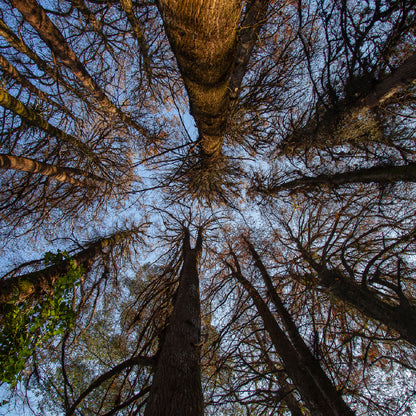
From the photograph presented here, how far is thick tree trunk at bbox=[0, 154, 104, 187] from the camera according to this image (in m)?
3.63

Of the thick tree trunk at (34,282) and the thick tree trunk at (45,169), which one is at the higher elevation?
the thick tree trunk at (45,169)

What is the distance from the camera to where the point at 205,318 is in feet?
20.0

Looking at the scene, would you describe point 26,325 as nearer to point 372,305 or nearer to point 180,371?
point 180,371

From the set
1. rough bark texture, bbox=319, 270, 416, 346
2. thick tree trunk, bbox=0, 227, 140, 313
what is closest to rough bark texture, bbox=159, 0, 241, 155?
thick tree trunk, bbox=0, 227, 140, 313

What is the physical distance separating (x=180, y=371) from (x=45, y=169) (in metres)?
4.89

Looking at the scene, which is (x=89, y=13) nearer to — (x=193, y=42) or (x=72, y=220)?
(x=193, y=42)

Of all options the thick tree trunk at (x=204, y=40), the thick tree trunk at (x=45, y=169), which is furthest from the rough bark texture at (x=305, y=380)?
the thick tree trunk at (x=45, y=169)

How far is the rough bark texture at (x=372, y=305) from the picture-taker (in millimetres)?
2975

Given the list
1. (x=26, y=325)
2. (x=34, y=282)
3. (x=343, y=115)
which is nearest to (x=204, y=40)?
(x=26, y=325)

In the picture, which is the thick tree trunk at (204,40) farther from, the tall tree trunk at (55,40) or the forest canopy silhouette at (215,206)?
the tall tree trunk at (55,40)

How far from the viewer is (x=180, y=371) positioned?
5.80 ft

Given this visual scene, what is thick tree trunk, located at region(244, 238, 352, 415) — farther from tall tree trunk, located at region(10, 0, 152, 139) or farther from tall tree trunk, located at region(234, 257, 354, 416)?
tall tree trunk, located at region(10, 0, 152, 139)

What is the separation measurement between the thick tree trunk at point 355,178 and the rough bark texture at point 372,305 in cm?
232

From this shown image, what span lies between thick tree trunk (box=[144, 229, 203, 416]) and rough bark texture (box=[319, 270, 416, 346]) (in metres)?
3.26
